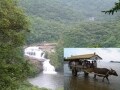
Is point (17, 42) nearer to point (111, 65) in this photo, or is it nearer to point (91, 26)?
point (91, 26)

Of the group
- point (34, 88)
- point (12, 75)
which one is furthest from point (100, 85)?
point (34, 88)

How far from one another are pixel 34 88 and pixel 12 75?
2.66ft

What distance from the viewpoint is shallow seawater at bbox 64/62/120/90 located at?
4.39 metres

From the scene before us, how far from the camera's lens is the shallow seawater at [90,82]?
439 cm

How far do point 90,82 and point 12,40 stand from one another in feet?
7.72

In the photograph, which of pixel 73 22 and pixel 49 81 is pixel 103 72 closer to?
A: pixel 49 81

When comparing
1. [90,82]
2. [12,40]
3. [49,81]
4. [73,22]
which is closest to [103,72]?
[90,82]

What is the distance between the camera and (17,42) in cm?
636

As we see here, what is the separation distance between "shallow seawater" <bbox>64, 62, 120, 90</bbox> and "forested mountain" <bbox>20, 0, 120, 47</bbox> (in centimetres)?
220

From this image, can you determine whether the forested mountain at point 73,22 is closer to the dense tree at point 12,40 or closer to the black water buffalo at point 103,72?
the dense tree at point 12,40

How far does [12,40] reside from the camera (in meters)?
6.37

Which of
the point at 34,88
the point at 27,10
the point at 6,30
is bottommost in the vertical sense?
the point at 34,88

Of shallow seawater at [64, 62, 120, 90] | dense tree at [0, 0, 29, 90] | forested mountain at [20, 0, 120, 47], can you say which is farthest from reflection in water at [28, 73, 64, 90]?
shallow seawater at [64, 62, 120, 90]

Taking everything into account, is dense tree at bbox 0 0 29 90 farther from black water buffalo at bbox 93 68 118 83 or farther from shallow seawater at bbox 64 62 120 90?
black water buffalo at bbox 93 68 118 83
